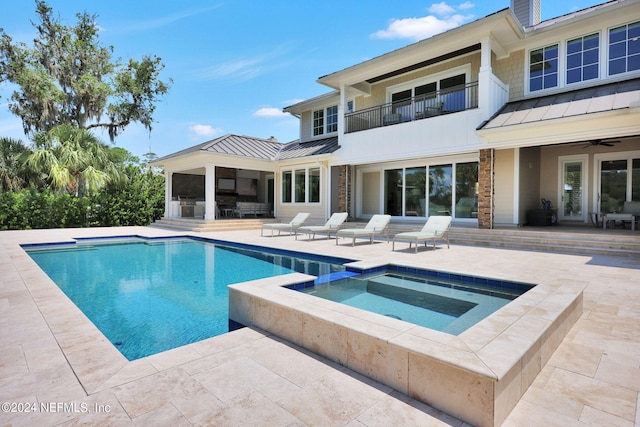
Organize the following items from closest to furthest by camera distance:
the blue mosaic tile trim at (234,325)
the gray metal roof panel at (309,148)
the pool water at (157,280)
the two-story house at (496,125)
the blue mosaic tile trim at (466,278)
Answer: the blue mosaic tile trim at (234,325) → the pool water at (157,280) → the blue mosaic tile trim at (466,278) → the two-story house at (496,125) → the gray metal roof panel at (309,148)

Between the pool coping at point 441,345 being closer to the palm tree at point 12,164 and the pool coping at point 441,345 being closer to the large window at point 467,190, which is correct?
the large window at point 467,190

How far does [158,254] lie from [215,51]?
1701 cm

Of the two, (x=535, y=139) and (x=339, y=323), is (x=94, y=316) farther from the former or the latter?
(x=535, y=139)

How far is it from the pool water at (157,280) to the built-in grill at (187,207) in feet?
21.7

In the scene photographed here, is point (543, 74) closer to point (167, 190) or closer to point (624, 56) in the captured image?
point (624, 56)

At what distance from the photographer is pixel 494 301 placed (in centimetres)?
496

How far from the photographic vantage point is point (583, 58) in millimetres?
10500

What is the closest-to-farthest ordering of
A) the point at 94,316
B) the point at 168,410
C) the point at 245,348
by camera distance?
1. the point at 168,410
2. the point at 245,348
3. the point at 94,316

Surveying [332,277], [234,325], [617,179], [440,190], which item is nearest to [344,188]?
[440,190]

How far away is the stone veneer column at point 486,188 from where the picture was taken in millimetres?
10445

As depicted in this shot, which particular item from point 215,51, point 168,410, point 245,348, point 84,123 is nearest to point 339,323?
point 245,348

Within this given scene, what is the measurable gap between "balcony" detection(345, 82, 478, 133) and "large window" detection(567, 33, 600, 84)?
8.93 feet

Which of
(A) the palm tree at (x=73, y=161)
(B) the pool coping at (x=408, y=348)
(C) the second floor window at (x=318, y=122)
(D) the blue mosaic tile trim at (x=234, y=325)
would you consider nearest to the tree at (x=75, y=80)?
(A) the palm tree at (x=73, y=161)

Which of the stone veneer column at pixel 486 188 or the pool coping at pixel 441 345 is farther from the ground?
the stone veneer column at pixel 486 188
